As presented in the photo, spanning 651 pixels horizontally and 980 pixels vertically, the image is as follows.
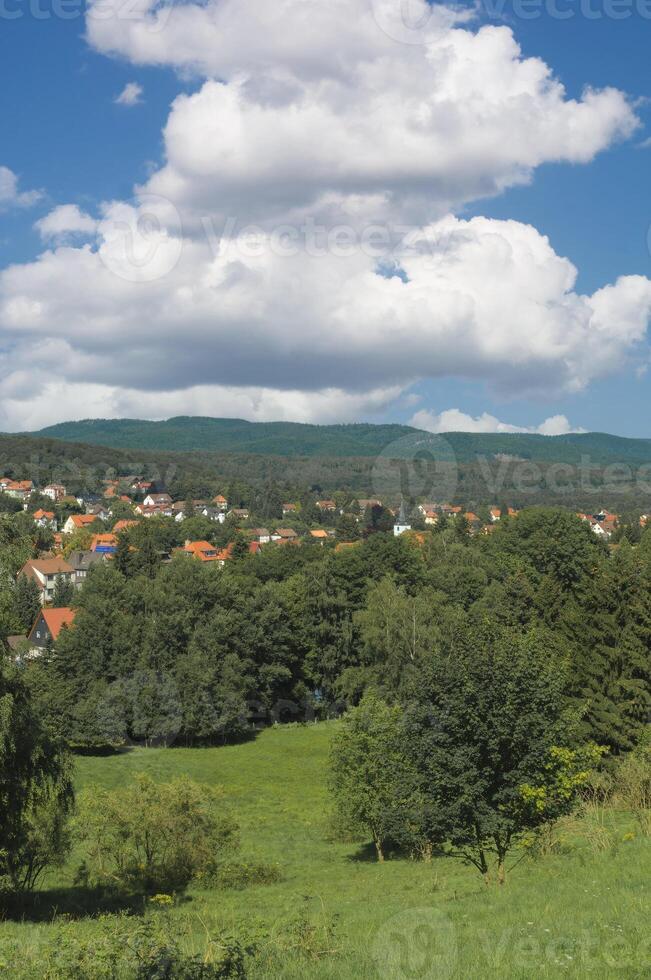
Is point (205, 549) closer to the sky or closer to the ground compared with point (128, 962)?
closer to the ground

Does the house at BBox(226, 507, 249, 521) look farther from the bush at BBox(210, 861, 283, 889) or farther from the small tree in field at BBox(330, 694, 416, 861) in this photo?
the bush at BBox(210, 861, 283, 889)

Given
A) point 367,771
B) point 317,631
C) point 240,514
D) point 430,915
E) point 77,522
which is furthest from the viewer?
point 240,514

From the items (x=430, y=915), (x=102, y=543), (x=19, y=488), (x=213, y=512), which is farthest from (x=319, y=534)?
(x=430, y=915)

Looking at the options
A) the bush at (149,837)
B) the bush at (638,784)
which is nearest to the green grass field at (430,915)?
the bush at (638,784)

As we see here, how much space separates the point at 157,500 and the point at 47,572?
83.2 m

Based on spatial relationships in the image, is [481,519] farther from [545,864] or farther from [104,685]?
[545,864]

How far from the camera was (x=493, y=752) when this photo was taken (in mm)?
13617

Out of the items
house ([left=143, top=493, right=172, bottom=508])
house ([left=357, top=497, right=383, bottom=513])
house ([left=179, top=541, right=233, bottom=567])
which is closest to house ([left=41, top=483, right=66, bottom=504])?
house ([left=143, top=493, right=172, bottom=508])

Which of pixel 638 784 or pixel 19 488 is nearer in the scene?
pixel 638 784

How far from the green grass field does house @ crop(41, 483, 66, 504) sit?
159560 mm

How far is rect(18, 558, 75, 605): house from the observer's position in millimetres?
106812

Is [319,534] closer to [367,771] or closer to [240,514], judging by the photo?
[240,514]

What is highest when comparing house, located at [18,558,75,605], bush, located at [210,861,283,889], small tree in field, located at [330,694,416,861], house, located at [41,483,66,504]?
house, located at [41,483,66,504]

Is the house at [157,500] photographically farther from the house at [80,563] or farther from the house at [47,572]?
the house at [47,572]
